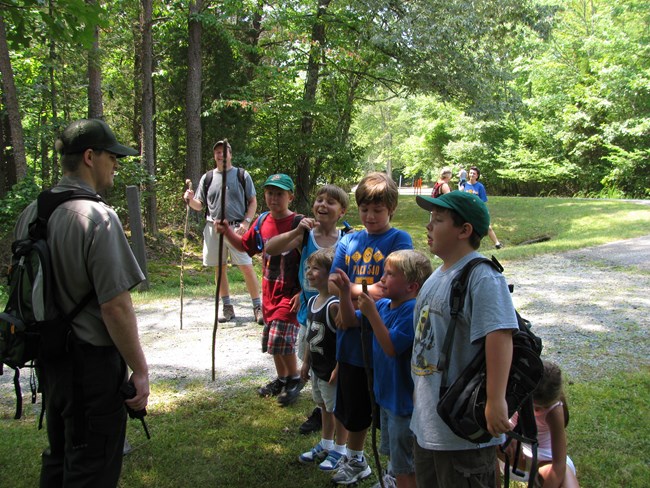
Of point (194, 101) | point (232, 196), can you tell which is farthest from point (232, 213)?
point (194, 101)

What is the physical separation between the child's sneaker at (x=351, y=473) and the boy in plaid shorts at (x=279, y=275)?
117cm

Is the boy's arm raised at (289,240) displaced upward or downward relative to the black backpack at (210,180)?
downward

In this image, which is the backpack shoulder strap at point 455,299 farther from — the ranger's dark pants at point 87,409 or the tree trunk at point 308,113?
the tree trunk at point 308,113

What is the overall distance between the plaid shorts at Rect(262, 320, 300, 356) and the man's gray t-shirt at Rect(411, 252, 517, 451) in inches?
75.9

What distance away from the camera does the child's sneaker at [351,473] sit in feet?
10.2

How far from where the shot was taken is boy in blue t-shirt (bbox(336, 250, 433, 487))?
2582mm

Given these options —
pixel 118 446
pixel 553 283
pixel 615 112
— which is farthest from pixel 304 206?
pixel 615 112

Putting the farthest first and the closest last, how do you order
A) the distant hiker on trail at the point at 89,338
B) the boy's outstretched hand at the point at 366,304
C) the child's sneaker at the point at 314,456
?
the child's sneaker at the point at 314,456
the boy's outstretched hand at the point at 366,304
the distant hiker on trail at the point at 89,338

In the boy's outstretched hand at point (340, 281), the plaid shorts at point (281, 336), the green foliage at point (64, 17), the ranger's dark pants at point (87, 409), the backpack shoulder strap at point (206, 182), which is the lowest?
the plaid shorts at point (281, 336)

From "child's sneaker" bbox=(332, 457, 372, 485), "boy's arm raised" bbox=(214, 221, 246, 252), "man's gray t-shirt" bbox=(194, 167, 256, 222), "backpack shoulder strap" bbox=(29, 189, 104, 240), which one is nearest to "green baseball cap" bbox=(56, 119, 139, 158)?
"backpack shoulder strap" bbox=(29, 189, 104, 240)

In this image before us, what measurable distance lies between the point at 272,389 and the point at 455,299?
8.89ft

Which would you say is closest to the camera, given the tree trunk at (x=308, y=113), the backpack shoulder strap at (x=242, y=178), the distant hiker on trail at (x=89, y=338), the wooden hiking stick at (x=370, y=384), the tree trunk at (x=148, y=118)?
the distant hiker on trail at (x=89, y=338)

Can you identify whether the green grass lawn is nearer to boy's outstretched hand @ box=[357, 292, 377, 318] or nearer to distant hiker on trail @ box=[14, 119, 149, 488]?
distant hiker on trail @ box=[14, 119, 149, 488]

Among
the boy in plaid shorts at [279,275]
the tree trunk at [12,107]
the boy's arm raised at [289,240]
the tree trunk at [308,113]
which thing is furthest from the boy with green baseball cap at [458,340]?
the tree trunk at [308,113]
